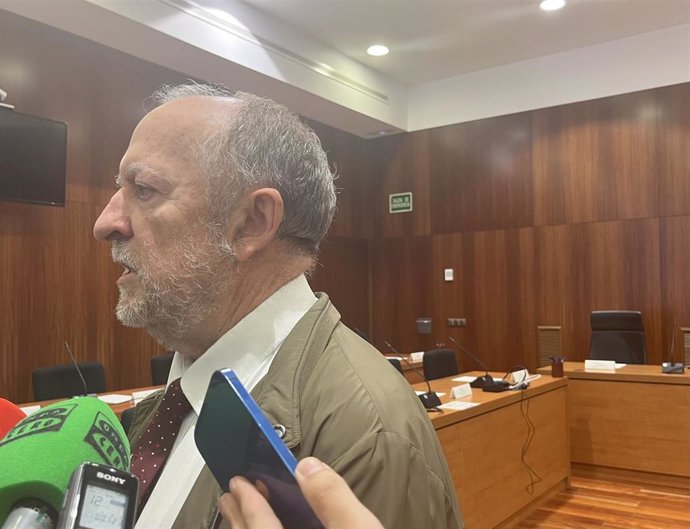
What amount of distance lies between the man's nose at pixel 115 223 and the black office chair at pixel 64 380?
11.2 ft

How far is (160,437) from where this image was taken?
963 millimetres

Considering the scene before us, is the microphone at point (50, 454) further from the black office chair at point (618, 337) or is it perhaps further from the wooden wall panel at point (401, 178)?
the wooden wall panel at point (401, 178)

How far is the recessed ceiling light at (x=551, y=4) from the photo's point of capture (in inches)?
220

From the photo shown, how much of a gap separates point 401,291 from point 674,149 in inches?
130

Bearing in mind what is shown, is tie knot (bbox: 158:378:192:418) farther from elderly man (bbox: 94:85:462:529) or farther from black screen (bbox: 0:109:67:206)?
black screen (bbox: 0:109:67:206)

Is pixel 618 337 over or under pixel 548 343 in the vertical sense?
over

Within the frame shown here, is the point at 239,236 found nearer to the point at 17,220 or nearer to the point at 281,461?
the point at 281,461

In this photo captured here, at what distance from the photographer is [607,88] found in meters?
6.48

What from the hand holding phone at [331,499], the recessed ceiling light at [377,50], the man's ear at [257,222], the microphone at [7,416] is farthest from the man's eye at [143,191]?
the recessed ceiling light at [377,50]

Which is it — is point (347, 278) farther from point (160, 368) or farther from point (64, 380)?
point (64, 380)

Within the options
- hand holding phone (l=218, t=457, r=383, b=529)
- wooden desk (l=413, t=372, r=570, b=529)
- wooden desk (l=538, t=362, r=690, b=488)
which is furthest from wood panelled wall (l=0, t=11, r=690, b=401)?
hand holding phone (l=218, t=457, r=383, b=529)

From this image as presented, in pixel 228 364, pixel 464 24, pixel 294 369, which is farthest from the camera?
pixel 464 24

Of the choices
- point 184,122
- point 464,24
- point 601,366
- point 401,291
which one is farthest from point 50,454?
point 401,291

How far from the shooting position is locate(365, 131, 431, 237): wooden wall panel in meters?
7.64
